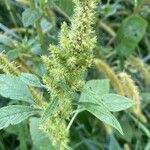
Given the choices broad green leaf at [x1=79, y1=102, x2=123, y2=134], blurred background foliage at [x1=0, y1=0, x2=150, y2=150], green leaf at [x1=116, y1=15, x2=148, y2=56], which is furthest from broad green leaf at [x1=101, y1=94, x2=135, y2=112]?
green leaf at [x1=116, y1=15, x2=148, y2=56]

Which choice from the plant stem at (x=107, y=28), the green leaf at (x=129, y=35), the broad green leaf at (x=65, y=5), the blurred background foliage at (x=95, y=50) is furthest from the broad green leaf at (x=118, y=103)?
the plant stem at (x=107, y=28)

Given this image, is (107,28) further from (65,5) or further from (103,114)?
(103,114)

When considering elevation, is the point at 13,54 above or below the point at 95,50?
above

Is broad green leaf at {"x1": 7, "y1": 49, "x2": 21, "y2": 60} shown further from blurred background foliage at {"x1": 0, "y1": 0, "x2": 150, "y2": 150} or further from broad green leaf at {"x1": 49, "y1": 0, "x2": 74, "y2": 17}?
broad green leaf at {"x1": 49, "y1": 0, "x2": 74, "y2": 17}

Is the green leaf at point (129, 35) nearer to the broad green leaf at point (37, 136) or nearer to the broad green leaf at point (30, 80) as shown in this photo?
the broad green leaf at point (37, 136)

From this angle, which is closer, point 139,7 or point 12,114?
point 12,114

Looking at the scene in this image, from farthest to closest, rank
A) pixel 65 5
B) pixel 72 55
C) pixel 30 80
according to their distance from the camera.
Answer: pixel 65 5 < pixel 30 80 < pixel 72 55

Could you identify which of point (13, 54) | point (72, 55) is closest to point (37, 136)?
point (13, 54)
